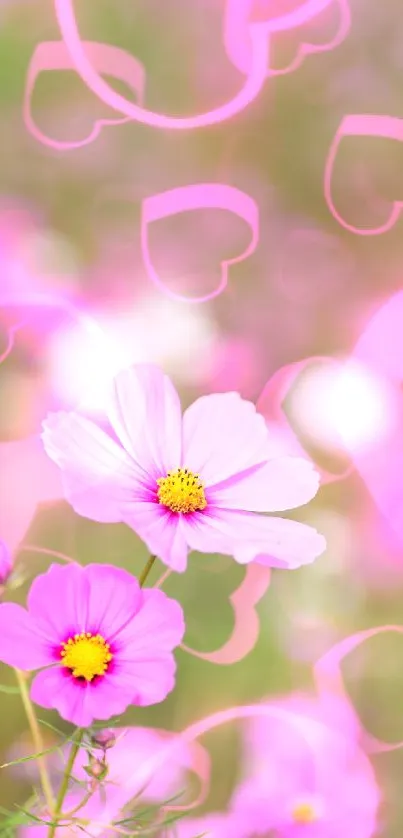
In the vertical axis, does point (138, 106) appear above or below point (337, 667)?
above

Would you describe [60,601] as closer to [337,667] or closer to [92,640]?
[92,640]

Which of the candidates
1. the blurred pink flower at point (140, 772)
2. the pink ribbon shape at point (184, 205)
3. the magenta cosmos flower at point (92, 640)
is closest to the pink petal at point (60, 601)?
the magenta cosmos flower at point (92, 640)

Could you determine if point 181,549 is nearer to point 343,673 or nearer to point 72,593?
point 72,593

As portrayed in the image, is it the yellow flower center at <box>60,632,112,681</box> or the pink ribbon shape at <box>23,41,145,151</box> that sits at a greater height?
the pink ribbon shape at <box>23,41,145,151</box>

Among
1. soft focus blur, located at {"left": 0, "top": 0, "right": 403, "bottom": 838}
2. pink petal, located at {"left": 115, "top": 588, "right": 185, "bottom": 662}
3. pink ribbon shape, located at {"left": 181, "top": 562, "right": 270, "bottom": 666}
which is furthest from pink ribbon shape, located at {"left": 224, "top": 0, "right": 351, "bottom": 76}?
pink petal, located at {"left": 115, "top": 588, "right": 185, "bottom": 662}

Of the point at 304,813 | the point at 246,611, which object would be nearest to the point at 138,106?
the point at 246,611

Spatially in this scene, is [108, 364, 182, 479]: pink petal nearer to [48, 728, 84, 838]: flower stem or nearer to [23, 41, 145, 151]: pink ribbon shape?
[48, 728, 84, 838]: flower stem

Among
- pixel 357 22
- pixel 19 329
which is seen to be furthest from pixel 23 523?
pixel 357 22
